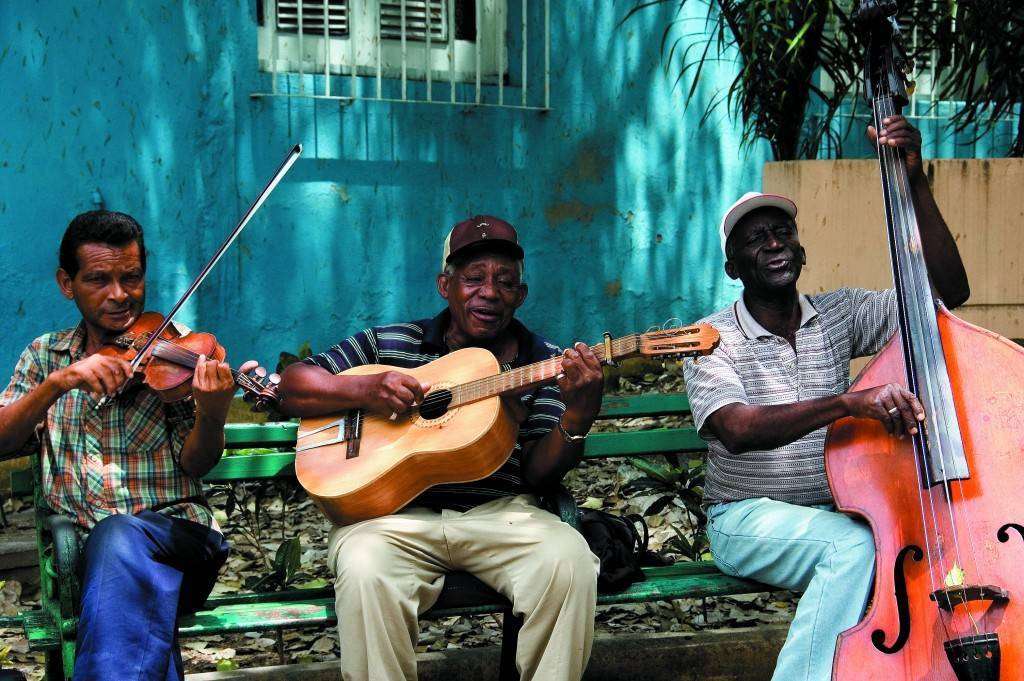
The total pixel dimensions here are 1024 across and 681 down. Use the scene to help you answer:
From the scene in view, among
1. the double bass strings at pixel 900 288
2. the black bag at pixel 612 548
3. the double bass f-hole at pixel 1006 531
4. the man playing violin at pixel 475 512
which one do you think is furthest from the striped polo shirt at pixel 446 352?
the double bass f-hole at pixel 1006 531

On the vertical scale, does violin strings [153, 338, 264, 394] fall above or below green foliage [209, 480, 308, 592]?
above

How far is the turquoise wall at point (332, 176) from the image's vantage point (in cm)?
493

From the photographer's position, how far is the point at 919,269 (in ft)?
9.52

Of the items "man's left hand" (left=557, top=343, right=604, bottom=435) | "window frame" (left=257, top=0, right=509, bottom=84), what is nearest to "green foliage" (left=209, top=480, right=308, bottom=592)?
"man's left hand" (left=557, top=343, right=604, bottom=435)

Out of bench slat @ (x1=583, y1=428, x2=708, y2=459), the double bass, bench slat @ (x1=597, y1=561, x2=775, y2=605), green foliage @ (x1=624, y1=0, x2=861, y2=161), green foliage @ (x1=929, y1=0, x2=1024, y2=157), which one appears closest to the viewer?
the double bass

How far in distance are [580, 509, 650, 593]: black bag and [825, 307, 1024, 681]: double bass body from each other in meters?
0.71

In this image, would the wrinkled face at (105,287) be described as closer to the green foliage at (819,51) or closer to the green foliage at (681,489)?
the green foliage at (681,489)

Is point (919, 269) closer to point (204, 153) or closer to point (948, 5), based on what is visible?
point (948, 5)

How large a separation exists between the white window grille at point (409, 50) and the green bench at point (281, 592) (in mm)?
2082

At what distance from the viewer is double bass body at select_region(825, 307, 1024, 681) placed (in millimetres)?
2590

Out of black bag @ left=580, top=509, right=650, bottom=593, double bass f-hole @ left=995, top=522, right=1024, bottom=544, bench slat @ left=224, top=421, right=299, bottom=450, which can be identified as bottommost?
black bag @ left=580, top=509, right=650, bottom=593

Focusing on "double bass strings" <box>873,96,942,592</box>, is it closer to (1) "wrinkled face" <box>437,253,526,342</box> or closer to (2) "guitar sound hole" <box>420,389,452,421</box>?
(1) "wrinkled face" <box>437,253,526,342</box>

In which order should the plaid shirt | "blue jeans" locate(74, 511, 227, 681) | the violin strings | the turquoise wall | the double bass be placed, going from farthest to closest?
1. the turquoise wall
2. the plaid shirt
3. the violin strings
4. "blue jeans" locate(74, 511, 227, 681)
5. the double bass

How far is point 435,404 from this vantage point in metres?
3.31
